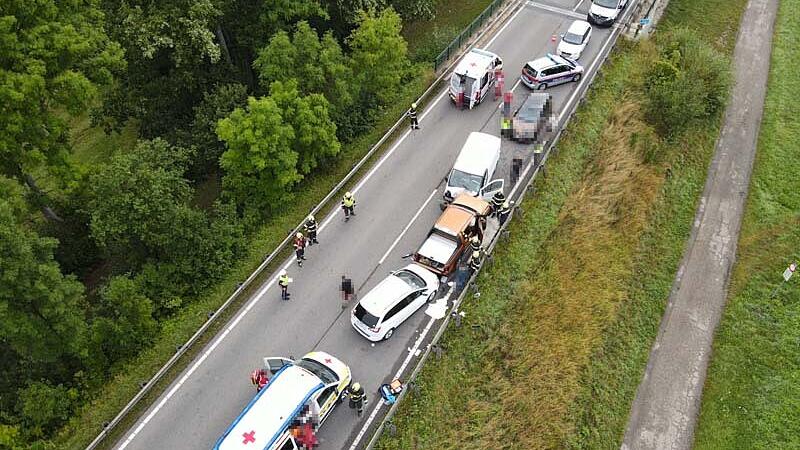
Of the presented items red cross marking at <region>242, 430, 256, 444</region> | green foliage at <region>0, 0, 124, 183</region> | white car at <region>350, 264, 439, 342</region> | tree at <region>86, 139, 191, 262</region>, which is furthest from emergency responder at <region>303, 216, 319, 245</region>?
green foliage at <region>0, 0, 124, 183</region>

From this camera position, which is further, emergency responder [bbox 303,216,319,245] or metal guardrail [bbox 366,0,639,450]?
emergency responder [bbox 303,216,319,245]

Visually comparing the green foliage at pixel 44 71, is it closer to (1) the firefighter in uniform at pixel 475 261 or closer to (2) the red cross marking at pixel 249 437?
(2) the red cross marking at pixel 249 437

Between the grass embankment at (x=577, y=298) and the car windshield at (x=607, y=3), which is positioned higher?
the car windshield at (x=607, y=3)

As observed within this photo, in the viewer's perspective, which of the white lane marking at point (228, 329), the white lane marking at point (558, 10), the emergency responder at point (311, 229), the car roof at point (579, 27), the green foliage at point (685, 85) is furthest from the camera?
the white lane marking at point (558, 10)

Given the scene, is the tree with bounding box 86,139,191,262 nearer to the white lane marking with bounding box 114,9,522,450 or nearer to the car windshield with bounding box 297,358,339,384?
the white lane marking with bounding box 114,9,522,450

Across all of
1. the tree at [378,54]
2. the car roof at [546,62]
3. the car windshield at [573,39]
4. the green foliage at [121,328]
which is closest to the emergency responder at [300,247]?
the green foliage at [121,328]

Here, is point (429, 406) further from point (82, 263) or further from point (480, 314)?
point (82, 263)

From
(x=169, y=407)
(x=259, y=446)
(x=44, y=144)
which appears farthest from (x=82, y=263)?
(x=259, y=446)
